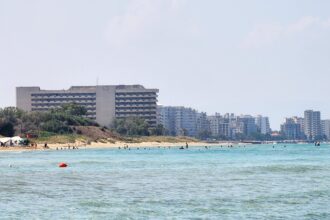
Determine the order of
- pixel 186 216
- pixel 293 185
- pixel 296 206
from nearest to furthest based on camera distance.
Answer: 1. pixel 186 216
2. pixel 296 206
3. pixel 293 185

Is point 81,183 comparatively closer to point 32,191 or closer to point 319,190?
point 32,191

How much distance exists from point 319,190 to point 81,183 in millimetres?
22932

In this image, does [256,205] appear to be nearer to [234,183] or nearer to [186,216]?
[186,216]

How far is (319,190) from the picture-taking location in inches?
2392

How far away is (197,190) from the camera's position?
6209 cm

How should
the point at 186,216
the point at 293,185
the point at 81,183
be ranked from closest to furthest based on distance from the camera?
1. the point at 186,216
2. the point at 293,185
3. the point at 81,183

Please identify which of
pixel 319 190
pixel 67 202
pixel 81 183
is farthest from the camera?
pixel 81 183

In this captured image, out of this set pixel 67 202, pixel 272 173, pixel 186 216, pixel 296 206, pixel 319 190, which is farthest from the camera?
pixel 272 173

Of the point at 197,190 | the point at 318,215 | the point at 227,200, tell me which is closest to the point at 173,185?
the point at 197,190

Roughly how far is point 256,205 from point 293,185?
17056 mm

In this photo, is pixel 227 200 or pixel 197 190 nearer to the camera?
pixel 227 200

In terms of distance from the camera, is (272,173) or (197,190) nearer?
(197,190)

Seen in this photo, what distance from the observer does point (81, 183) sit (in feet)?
237

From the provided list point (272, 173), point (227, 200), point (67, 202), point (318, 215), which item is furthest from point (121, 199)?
point (272, 173)
